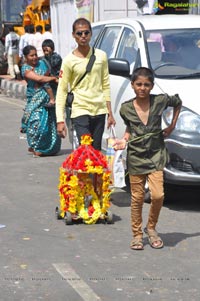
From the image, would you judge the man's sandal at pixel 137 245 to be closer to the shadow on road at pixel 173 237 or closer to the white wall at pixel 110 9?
the shadow on road at pixel 173 237

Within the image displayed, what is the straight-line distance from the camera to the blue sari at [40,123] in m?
10.6

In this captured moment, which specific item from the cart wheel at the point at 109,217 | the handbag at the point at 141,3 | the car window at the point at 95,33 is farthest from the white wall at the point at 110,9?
the cart wheel at the point at 109,217

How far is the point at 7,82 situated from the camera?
69.2 ft

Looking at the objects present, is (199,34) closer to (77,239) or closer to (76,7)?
(77,239)

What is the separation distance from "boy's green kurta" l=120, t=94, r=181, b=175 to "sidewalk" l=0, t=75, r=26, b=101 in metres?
12.9

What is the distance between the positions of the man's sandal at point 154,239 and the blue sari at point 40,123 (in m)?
4.66

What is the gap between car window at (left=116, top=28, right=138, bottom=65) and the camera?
27.3 feet

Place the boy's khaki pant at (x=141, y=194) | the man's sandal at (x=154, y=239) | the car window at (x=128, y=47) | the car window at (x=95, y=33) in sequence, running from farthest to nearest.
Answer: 1. the car window at (x=95, y=33)
2. the car window at (x=128, y=47)
3. the man's sandal at (x=154, y=239)
4. the boy's khaki pant at (x=141, y=194)

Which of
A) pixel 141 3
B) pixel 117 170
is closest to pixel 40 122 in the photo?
pixel 117 170

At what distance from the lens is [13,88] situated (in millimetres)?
20016

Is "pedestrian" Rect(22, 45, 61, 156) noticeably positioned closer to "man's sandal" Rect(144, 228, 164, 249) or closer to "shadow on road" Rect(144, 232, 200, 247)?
"shadow on road" Rect(144, 232, 200, 247)

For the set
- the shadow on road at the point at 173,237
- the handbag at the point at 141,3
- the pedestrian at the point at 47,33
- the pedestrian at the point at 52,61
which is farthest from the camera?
the pedestrian at the point at 47,33

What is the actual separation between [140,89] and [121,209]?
6.08ft

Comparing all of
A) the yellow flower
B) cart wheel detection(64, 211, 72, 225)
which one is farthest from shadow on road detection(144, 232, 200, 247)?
the yellow flower
